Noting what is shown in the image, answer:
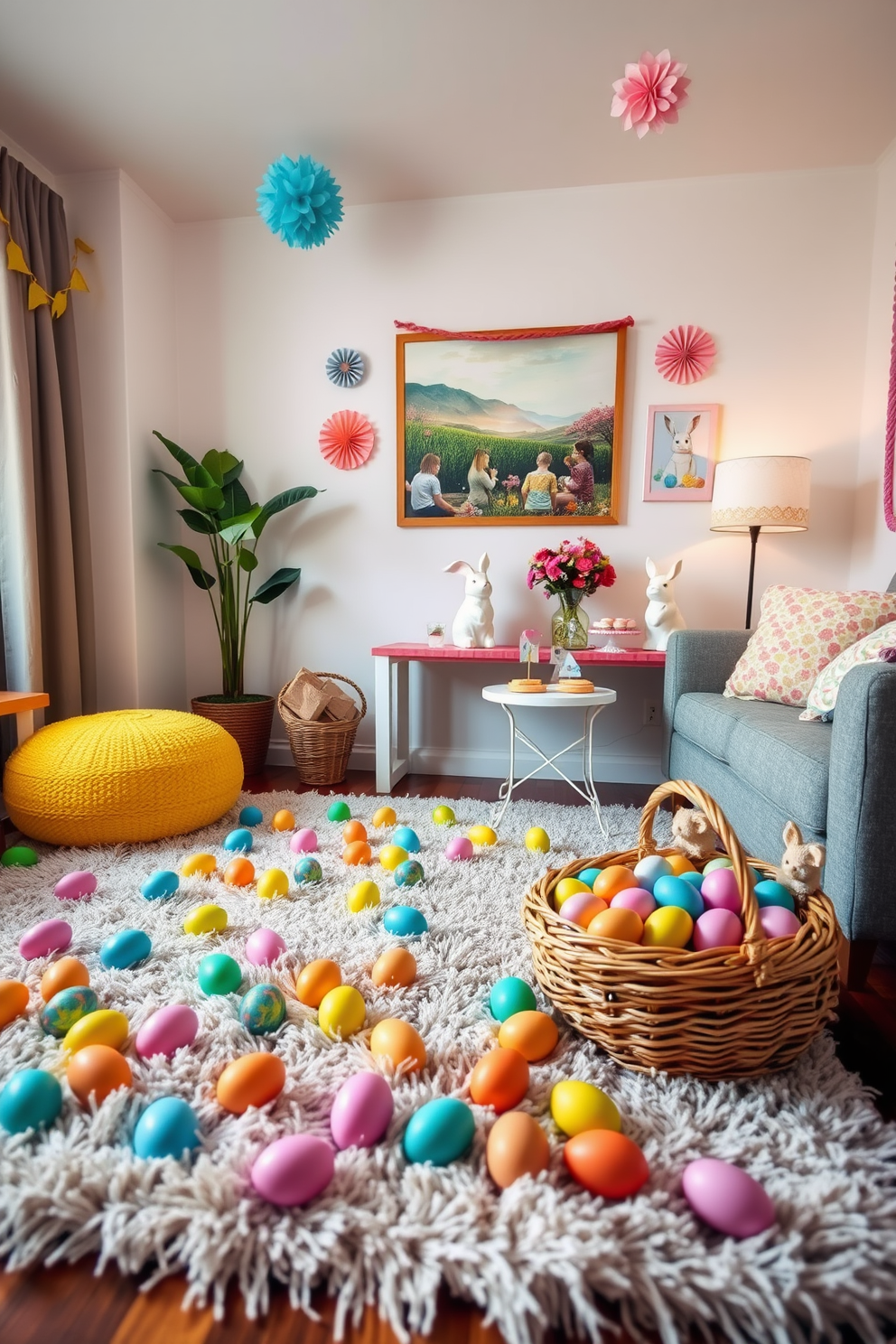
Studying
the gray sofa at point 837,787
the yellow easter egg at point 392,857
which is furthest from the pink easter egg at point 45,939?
the gray sofa at point 837,787

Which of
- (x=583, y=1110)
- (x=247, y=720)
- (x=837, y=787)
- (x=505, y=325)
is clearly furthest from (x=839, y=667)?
(x=247, y=720)

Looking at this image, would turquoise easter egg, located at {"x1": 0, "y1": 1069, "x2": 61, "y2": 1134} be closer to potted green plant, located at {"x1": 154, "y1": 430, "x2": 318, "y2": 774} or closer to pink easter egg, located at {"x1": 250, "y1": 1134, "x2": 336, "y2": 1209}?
pink easter egg, located at {"x1": 250, "y1": 1134, "x2": 336, "y2": 1209}

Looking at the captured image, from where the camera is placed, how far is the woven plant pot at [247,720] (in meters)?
2.87

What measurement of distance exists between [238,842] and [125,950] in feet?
2.13

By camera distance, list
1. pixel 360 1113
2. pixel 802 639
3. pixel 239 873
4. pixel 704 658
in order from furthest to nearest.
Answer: pixel 704 658
pixel 802 639
pixel 239 873
pixel 360 1113

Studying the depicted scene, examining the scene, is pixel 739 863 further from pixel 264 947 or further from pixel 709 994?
pixel 264 947

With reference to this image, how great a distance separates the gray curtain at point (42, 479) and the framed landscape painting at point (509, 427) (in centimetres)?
136

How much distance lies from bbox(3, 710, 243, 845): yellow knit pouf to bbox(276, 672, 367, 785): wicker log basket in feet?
2.08

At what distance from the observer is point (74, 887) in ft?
5.26

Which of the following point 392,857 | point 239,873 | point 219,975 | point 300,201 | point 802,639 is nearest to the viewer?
point 219,975

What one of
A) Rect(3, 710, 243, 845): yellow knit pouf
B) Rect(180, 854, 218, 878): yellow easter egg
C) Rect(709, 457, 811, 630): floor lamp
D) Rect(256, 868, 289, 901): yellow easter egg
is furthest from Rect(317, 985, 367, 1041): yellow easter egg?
Rect(709, 457, 811, 630): floor lamp

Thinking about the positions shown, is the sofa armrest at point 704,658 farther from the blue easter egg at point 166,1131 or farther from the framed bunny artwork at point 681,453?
the blue easter egg at point 166,1131

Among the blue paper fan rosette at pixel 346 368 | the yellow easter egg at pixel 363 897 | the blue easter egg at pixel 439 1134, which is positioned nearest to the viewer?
the blue easter egg at pixel 439 1134

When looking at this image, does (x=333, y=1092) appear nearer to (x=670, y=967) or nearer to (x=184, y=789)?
(x=670, y=967)
